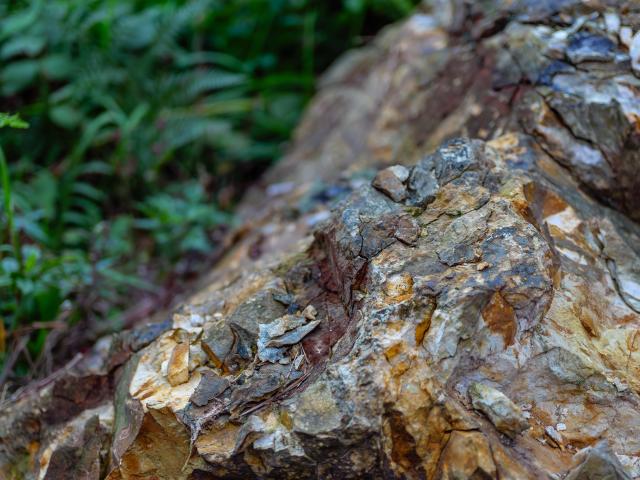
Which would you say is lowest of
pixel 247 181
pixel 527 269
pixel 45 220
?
pixel 247 181

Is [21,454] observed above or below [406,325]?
below

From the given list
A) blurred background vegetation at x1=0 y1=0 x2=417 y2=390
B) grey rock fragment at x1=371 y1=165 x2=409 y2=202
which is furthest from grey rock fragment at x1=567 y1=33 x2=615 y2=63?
blurred background vegetation at x1=0 y1=0 x2=417 y2=390

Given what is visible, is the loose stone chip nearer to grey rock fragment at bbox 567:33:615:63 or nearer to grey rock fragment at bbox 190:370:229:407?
grey rock fragment at bbox 190:370:229:407

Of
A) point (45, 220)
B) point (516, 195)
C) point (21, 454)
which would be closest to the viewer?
point (516, 195)

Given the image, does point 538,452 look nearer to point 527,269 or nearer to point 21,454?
point 527,269

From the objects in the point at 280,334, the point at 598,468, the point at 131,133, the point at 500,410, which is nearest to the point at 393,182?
the point at 280,334

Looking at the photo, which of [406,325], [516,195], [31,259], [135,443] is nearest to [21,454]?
[135,443]

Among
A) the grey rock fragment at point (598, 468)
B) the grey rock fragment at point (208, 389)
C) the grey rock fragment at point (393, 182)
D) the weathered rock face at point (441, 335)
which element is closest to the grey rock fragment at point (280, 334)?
the weathered rock face at point (441, 335)

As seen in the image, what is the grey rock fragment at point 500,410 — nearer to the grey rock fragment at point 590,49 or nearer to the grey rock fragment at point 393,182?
the grey rock fragment at point 393,182
